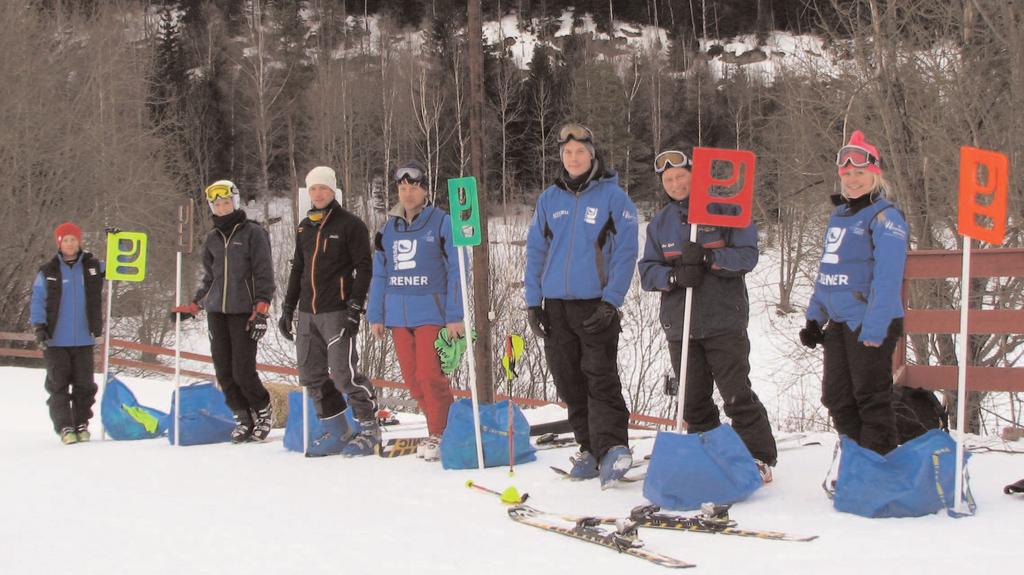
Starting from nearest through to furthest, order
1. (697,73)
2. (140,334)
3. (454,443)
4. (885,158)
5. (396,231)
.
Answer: (454,443) → (396,231) → (885,158) → (140,334) → (697,73)

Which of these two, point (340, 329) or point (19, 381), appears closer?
point (340, 329)

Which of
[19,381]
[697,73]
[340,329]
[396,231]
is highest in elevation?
[697,73]

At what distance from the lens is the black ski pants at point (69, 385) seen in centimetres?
745

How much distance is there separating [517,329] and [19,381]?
27.4 feet

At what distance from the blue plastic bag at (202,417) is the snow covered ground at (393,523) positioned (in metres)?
0.90

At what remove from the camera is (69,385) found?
24.8ft

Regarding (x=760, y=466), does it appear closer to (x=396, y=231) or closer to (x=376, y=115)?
(x=396, y=231)

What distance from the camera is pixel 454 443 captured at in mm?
5359

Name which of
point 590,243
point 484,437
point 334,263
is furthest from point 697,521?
point 334,263

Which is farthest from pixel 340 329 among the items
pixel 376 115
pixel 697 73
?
pixel 697 73

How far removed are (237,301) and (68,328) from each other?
80.9 inches

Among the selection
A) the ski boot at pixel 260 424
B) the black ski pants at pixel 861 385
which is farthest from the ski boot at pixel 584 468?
the ski boot at pixel 260 424

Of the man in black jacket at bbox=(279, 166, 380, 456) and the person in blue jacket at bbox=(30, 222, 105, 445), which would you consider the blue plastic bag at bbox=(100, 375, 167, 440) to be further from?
the man in black jacket at bbox=(279, 166, 380, 456)

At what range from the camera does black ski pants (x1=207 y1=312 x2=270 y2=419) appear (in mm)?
6535
